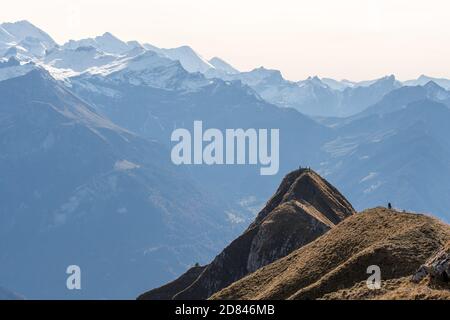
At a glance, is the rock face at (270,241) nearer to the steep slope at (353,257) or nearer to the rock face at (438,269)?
the steep slope at (353,257)

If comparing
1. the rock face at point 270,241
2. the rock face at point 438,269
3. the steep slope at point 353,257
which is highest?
the rock face at point 270,241

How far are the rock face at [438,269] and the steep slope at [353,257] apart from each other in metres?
6.22

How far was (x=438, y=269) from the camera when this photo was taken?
7556 cm

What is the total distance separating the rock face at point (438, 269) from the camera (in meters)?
75.1

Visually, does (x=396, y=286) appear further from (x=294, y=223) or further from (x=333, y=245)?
(x=294, y=223)

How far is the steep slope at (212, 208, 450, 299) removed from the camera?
92.2 meters
